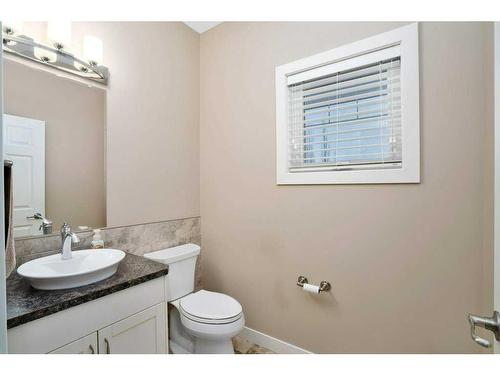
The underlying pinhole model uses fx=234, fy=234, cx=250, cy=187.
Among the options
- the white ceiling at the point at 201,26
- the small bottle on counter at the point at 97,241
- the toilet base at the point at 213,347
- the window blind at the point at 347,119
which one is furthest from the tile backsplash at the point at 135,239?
the white ceiling at the point at 201,26

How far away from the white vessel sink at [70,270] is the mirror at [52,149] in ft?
0.81

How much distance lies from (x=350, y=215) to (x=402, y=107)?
2.15 ft

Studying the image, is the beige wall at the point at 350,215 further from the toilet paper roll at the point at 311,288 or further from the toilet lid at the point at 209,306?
the toilet lid at the point at 209,306

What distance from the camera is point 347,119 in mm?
1456

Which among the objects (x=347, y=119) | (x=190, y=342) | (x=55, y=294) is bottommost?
(x=190, y=342)

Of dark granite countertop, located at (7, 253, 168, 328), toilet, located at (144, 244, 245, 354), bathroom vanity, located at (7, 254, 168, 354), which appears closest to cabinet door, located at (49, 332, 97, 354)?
bathroom vanity, located at (7, 254, 168, 354)

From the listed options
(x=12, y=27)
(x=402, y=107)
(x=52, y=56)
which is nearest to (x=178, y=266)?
(x=52, y=56)

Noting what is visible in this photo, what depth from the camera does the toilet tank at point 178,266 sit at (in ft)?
5.27

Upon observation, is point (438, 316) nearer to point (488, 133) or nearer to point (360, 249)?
point (360, 249)

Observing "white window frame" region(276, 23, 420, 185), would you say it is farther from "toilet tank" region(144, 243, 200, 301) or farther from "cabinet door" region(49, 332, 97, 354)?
"cabinet door" region(49, 332, 97, 354)

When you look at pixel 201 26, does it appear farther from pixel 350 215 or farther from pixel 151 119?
pixel 350 215

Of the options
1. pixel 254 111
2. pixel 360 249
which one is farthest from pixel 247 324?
pixel 254 111

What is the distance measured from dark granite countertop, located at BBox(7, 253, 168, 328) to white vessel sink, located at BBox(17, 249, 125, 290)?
3cm

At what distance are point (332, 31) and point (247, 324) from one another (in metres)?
2.17
